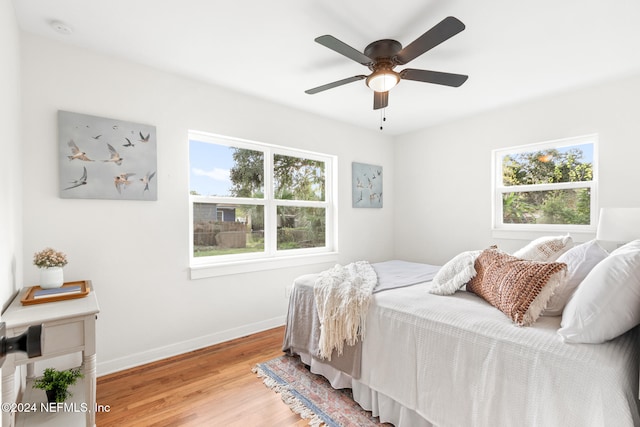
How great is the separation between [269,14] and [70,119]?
160 centimetres

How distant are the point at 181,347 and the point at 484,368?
2.42 metres

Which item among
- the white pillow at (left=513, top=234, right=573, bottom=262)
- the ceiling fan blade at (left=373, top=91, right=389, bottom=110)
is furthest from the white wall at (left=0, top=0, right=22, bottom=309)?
the white pillow at (left=513, top=234, right=573, bottom=262)

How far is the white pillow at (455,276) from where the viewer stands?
1.99 metres

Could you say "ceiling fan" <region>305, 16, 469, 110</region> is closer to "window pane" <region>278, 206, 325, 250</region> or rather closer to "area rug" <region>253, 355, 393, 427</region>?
"window pane" <region>278, 206, 325, 250</region>

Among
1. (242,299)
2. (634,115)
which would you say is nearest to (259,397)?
(242,299)

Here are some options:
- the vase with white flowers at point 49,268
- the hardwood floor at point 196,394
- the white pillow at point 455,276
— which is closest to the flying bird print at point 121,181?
the vase with white flowers at point 49,268

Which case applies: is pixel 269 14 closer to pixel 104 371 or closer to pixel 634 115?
pixel 104 371

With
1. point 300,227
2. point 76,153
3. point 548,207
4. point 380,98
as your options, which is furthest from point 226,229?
point 548,207

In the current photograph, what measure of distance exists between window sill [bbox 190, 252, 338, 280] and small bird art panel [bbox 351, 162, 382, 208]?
33.0 inches

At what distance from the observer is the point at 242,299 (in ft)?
10.4

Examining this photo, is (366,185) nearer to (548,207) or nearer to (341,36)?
(548,207)

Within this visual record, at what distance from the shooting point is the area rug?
1856 mm

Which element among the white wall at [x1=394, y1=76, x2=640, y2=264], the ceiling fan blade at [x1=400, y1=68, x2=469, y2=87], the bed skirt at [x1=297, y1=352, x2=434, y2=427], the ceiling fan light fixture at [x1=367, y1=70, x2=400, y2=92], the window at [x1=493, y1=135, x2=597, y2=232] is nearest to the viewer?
the bed skirt at [x1=297, y1=352, x2=434, y2=427]

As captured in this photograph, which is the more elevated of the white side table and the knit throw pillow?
the knit throw pillow
